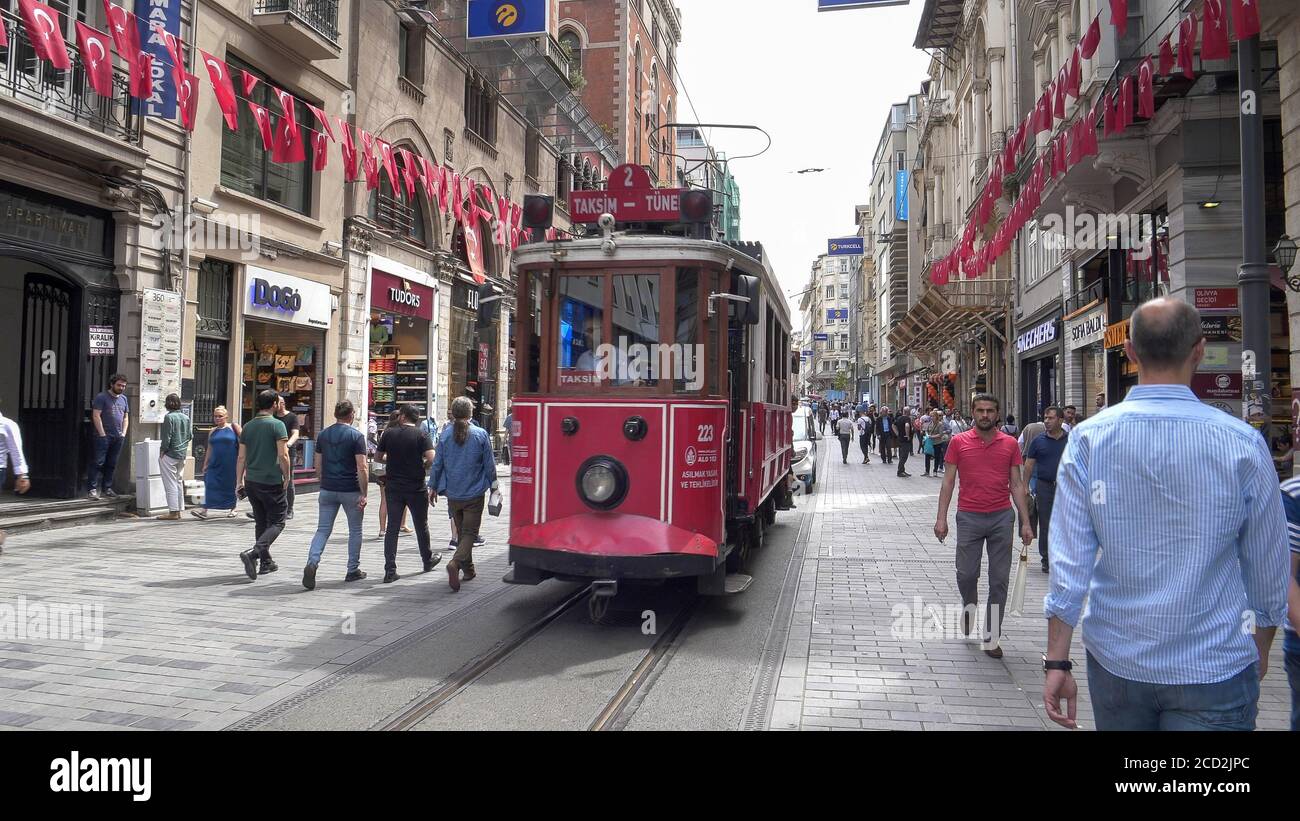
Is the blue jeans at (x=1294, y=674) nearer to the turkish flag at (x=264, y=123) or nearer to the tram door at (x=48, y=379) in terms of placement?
the turkish flag at (x=264, y=123)

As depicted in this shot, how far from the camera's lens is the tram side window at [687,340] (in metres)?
7.02

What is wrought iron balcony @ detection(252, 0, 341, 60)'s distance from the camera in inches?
611

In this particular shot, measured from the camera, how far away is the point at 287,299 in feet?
55.2

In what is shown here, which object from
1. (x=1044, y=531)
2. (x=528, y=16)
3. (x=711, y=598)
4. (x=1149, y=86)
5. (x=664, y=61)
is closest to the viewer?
(x=711, y=598)
